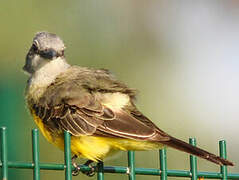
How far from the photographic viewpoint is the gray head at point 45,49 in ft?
21.7

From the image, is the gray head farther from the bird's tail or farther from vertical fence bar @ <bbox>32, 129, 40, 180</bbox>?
vertical fence bar @ <bbox>32, 129, 40, 180</bbox>

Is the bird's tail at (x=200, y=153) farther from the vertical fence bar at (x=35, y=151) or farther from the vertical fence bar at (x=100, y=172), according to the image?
the vertical fence bar at (x=35, y=151)

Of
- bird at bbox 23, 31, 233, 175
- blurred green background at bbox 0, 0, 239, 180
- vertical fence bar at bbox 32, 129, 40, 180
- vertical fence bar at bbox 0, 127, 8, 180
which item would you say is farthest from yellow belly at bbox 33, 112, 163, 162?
blurred green background at bbox 0, 0, 239, 180

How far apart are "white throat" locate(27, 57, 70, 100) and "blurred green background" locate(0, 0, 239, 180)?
310 centimetres

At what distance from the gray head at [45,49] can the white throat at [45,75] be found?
0.17 feet

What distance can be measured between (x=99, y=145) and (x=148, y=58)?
7771mm

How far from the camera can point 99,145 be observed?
5.75 metres

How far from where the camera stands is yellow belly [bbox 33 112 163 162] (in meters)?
5.59

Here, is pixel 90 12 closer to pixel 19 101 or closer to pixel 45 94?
pixel 19 101

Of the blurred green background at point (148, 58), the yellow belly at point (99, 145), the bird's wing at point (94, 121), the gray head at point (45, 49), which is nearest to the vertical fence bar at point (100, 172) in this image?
the yellow belly at point (99, 145)

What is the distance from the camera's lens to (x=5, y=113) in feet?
32.4

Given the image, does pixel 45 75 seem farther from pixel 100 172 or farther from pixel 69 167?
pixel 69 167

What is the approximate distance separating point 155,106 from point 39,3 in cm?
254

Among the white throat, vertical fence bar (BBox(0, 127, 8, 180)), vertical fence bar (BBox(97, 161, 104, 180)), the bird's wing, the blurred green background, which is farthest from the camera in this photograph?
the blurred green background
